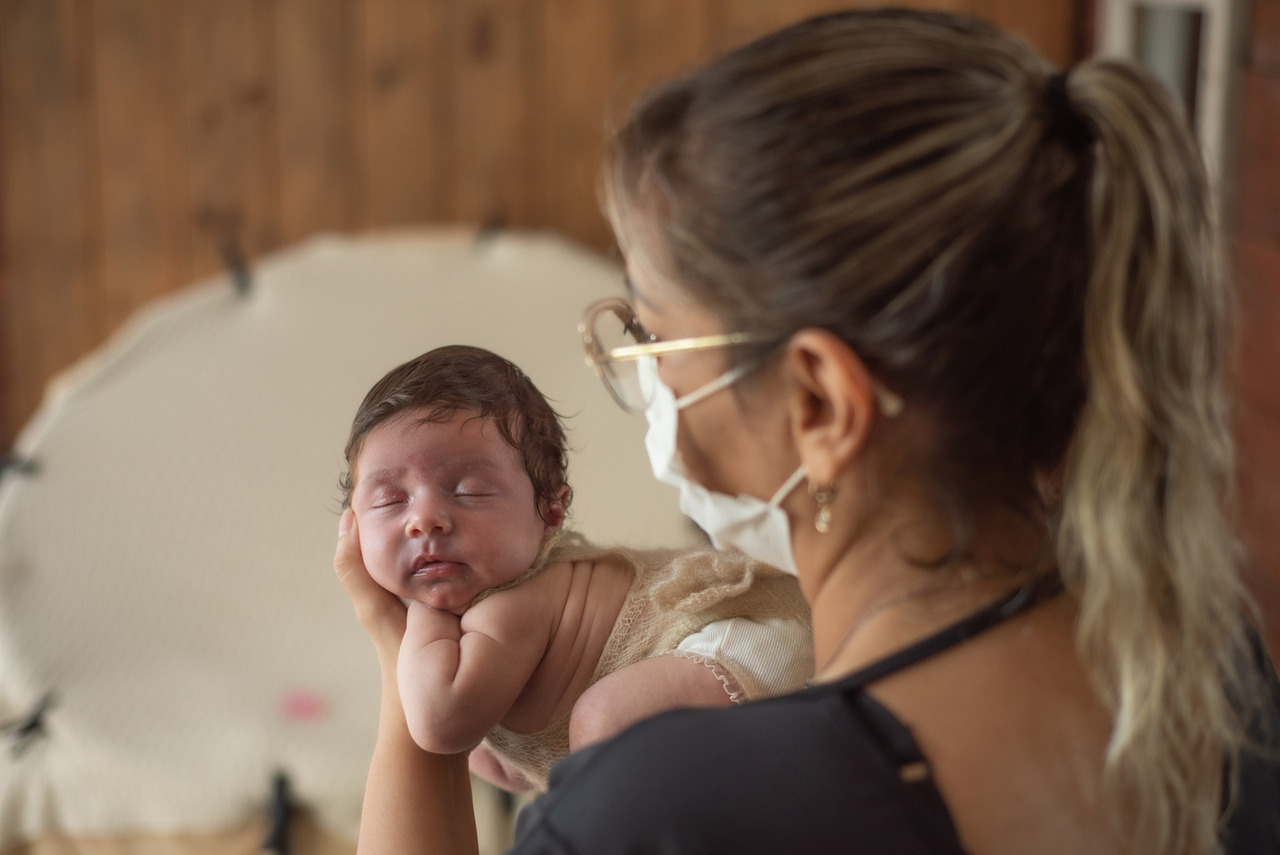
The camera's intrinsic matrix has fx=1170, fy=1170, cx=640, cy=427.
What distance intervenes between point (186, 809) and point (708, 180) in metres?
1.12

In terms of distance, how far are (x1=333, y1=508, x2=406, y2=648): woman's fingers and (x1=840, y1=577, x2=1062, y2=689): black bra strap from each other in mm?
243

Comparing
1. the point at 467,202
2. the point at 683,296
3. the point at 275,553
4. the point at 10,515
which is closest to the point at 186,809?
the point at 10,515

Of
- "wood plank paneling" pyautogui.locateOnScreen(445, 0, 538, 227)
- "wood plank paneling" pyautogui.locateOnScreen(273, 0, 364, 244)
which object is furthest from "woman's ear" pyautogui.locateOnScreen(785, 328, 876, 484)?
"wood plank paneling" pyautogui.locateOnScreen(273, 0, 364, 244)

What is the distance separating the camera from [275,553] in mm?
813

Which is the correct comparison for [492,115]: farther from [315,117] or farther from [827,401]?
[827,401]

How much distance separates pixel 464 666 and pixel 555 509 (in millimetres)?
94

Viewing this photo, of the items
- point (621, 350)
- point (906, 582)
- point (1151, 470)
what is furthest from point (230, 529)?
point (1151, 470)

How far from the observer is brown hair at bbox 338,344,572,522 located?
59 cm

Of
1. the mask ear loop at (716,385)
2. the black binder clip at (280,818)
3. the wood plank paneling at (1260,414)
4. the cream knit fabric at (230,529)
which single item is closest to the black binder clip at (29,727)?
the cream knit fabric at (230,529)

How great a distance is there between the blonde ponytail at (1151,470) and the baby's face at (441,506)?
0.98 ft

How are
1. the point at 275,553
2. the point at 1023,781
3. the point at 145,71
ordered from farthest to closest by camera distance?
1. the point at 145,71
2. the point at 275,553
3. the point at 1023,781

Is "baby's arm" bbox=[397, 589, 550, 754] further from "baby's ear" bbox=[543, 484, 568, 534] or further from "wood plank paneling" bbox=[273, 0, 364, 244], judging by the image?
"wood plank paneling" bbox=[273, 0, 364, 244]

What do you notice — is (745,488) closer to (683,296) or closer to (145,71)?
(683,296)

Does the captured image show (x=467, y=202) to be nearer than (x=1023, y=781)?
No
